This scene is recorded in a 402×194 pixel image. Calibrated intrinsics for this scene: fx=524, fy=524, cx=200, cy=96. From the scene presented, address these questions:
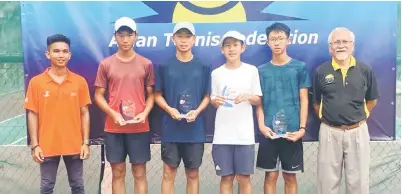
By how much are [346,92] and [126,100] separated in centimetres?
168

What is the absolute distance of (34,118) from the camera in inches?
156

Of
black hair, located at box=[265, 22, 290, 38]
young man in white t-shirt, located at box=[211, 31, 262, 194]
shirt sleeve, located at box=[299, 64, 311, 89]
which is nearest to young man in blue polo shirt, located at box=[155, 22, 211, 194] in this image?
young man in white t-shirt, located at box=[211, 31, 262, 194]

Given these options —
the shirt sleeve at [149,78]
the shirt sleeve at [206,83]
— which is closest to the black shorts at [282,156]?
the shirt sleeve at [206,83]

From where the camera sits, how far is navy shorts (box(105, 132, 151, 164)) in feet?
13.3

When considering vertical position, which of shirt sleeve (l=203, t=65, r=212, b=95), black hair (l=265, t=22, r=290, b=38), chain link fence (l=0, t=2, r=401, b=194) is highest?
black hair (l=265, t=22, r=290, b=38)

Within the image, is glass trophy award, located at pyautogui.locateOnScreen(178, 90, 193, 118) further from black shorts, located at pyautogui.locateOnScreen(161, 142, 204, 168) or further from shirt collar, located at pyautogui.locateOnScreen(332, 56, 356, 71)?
shirt collar, located at pyautogui.locateOnScreen(332, 56, 356, 71)

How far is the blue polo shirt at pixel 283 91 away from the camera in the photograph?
408 centimetres

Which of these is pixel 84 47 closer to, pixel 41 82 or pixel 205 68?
pixel 41 82

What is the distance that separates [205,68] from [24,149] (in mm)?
1803

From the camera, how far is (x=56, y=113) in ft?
12.9

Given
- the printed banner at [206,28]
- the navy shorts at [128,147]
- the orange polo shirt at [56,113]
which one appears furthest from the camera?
the printed banner at [206,28]

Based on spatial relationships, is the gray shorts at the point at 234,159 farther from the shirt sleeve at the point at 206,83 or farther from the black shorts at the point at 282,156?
the shirt sleeve at the point at 206,83

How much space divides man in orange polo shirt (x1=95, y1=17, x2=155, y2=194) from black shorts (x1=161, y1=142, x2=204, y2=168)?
17 cm

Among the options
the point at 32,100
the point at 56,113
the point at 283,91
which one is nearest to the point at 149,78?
the point at 56,113
